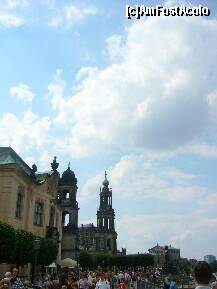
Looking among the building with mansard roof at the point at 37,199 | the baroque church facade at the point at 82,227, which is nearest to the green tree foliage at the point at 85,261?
the baroque church facade at the point at 82,227

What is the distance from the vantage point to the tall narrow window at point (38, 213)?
129 feet

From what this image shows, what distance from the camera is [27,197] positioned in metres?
36.4

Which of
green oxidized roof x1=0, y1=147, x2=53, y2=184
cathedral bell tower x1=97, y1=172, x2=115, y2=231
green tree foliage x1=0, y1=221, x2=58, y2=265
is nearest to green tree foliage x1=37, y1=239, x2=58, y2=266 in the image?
green tree foliage x1=0, y1=221, x2=58, y2=265

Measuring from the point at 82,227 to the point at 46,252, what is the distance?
3832 inches

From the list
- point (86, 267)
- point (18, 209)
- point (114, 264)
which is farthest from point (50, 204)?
point (114, 264)

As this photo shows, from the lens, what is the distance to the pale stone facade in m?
32.5

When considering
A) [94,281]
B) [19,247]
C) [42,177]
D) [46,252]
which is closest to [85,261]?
[42,177]

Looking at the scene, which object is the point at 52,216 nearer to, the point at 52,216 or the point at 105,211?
the point at 52,216

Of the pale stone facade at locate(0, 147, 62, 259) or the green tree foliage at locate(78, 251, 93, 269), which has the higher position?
the pale stone facade at locate(0, 147, 62, 259)

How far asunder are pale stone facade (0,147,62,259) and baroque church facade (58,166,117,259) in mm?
4622

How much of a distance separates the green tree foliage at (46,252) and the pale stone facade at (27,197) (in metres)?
1.80

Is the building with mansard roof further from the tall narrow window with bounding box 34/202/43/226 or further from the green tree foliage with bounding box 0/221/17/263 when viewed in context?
the green tree foliage with bounding box 0/221/17/263

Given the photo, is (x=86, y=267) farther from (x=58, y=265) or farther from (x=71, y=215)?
(x=58, y=265)

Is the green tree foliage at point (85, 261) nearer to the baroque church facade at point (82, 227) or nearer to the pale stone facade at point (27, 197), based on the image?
the baroque church facade at point (82, 227)
